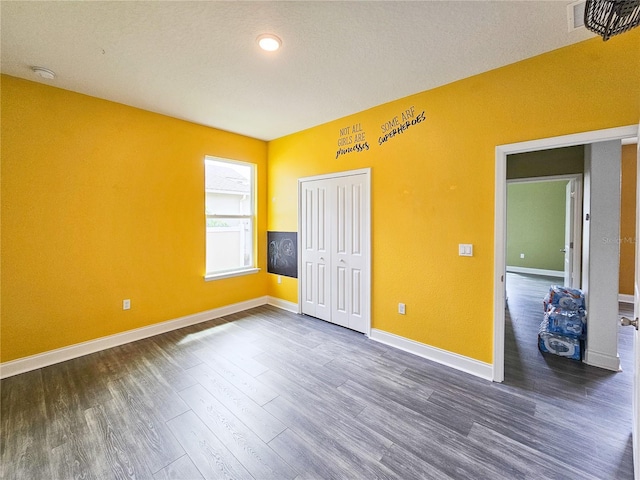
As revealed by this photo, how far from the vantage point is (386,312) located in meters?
3.20

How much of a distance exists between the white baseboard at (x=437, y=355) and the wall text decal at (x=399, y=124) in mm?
2349

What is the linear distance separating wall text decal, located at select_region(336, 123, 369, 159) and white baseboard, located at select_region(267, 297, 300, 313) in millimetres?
2449

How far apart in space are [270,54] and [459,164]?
6.57ft

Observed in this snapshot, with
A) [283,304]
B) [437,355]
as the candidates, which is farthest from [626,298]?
[283,304]

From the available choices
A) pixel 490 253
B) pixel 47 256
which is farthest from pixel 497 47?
pixel 47 256

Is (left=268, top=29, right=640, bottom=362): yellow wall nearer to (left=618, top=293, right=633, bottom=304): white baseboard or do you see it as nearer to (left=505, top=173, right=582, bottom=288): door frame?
(left=505, top=173, right=582, bottom=288): door frame

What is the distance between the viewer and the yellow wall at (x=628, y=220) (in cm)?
440

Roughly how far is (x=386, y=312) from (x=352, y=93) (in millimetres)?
2540

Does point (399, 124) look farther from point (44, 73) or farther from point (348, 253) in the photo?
point (44, 73)

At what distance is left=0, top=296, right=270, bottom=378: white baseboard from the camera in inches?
100

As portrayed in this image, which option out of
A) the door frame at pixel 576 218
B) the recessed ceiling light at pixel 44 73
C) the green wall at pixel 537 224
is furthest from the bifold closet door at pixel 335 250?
the green wall at pixel 537 224

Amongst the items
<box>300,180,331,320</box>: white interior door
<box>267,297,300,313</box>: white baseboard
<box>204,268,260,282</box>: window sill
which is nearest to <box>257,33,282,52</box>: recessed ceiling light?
<box>300,180,331,320</box>: white interior door

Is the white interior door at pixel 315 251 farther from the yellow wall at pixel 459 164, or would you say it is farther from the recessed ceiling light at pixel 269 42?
the recessed ceiling light at pixel 269 42

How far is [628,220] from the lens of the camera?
4.41m
